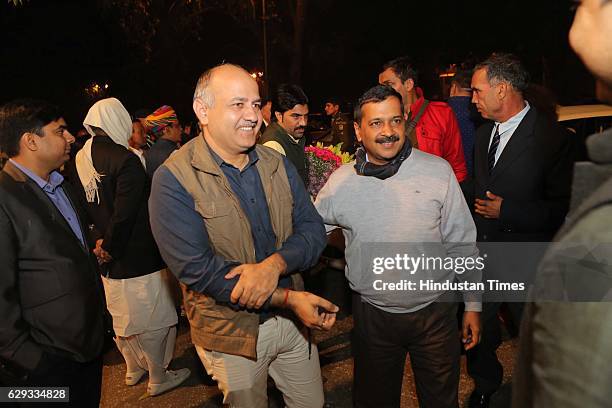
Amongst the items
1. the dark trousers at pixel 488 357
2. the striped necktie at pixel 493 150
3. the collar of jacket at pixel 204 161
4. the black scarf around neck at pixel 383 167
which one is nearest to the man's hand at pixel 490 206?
the striped necktie at pixel 493 150

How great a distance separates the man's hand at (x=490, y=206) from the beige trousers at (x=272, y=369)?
1.62m

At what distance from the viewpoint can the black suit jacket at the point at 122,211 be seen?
4.04 meters

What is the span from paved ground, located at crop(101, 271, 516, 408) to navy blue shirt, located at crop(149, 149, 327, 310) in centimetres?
196

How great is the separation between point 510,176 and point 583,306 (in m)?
3.08

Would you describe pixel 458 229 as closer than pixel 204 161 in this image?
No

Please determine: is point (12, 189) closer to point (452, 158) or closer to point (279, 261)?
point (279, 261)

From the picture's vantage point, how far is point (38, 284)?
2.51m

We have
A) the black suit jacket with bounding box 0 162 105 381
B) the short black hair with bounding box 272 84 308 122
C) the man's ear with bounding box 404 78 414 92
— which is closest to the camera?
the black suit jacket with bounding box 0 162 105 381

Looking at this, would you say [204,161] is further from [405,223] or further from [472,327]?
[472,327]

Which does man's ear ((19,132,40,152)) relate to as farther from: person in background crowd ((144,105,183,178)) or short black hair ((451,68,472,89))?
short black hair ((451,68,472,89))

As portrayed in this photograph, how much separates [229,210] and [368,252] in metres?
0.90

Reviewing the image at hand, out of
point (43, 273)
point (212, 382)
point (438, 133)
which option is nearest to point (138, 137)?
point (212, 382)

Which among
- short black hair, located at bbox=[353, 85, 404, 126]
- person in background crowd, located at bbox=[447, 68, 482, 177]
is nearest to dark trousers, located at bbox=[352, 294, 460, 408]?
short black hair, located at bbox=[353, 85, 404, 126]

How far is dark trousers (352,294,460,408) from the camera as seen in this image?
290 centimetres
